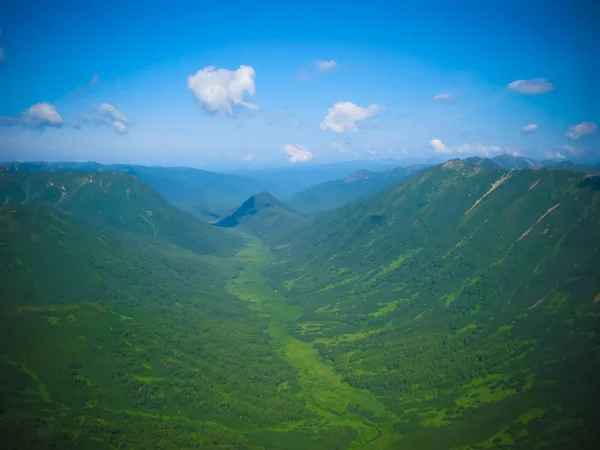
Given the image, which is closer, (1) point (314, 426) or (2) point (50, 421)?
(2) point (50, 421)

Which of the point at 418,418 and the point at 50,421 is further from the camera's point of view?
the point at 418,418

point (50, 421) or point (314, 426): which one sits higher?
point (50, 421)

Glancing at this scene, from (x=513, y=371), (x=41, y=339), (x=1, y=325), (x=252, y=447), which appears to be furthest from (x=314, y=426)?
(x=1, y=325)

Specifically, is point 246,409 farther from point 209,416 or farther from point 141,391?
point 141,391

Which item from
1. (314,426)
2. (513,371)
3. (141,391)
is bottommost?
(314,426)

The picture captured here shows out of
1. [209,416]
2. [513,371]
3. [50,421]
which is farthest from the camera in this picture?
[513,371]

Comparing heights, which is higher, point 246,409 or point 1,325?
point 1,325

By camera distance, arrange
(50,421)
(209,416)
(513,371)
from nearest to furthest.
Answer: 1. (50,421)
2. (209,416)
3. (513,371)

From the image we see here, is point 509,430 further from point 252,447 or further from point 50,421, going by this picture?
point 50,421

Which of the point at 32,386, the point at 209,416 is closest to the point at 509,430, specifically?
the point at 209,416
